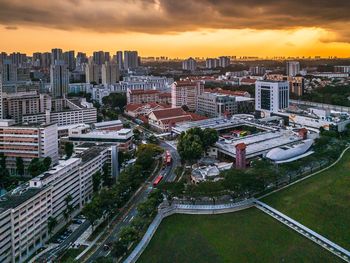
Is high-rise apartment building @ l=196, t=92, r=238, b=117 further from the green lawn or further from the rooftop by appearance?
the rooftop

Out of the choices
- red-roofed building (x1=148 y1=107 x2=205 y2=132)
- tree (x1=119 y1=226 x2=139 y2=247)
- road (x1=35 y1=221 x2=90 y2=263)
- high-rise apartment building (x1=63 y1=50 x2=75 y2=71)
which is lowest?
road (x1=35 y1=221 x2=90 y2=263)

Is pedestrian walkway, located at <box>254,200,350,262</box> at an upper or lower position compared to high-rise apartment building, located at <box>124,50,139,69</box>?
lower

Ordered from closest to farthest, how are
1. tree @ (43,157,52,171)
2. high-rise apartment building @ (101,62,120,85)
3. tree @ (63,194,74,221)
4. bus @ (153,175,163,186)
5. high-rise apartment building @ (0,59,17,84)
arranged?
tree @ (63,194,74,221) < bus @ (153,175,163,186) < tree @ (43,157,52,171) < high-rise apartment building @ (0,59,17,84) < high-rise apartment building @ (101,62,120,85)

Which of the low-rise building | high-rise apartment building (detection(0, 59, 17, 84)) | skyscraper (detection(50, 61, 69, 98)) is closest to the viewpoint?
the low-rise building

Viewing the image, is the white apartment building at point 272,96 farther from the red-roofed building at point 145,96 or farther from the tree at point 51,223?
the tree at point 51,223

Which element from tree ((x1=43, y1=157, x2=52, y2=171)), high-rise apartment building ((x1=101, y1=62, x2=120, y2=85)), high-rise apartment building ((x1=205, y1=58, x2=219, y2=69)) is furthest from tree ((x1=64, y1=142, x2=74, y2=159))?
high-rise apartment building ((x1=205, y1=58, x2=219, y2=69))

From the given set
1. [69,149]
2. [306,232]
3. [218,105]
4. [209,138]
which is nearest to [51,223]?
[306,232]
